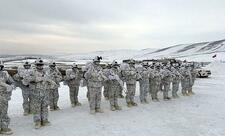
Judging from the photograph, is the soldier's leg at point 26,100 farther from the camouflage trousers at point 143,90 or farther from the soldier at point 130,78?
the camouflage trousers at point 143,90

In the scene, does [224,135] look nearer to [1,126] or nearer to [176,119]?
[176,119]

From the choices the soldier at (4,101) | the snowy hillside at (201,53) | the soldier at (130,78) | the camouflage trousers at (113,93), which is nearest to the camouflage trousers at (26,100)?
the soldier at (4,101)

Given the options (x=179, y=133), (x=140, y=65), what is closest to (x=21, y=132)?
(x=179, y=133)

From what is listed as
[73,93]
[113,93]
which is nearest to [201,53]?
[73,93]

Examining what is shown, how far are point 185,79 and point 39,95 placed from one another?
34.8 ft

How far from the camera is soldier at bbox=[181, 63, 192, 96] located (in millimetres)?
19375

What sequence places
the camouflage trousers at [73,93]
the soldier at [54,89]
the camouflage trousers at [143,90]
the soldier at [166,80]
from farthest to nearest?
the soldier at [166,80] → the camouflage trousers at [143,90] → the camouflage trousers at [73,93] → the soldier at [54,89]

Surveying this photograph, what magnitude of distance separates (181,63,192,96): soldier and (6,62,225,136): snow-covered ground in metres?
3.41

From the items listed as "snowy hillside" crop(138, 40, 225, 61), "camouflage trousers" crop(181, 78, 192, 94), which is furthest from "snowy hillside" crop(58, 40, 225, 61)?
"camouflage trousers" crop(181, 78, 192, 94)

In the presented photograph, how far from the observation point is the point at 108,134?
32.4 ft

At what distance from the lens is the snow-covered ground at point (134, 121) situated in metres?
10.2

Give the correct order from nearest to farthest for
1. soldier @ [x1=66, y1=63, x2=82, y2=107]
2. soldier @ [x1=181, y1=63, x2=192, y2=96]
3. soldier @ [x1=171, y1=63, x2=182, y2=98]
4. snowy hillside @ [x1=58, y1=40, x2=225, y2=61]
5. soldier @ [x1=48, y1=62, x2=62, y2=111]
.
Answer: soldier @ [x1=48, y1=62, x2=62, y2=111]
soldier @ [x1=66, y1=63, x2=82, y2=107]
soldier @ [x1=171, y1=63, x2=182, y2=98]
soldier @ [x1=181, y1=63, x2=192, y2=96]
snowy hillside @ [x1=58, y1=40, x2=225, y2=61]

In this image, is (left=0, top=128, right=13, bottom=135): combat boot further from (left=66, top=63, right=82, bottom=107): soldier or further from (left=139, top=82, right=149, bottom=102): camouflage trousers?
(left=139, top=82, right=149, bottom=102): camouflage trousers

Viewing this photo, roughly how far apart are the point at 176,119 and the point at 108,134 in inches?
125
